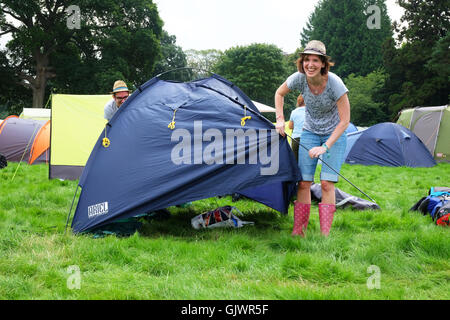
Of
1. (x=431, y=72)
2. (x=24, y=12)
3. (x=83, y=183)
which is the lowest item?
(x=83, y=183)

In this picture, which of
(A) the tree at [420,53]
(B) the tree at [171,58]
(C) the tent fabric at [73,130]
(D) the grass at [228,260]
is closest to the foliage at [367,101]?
(A) the tree at [420,53]

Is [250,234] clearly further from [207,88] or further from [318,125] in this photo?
[207,88]

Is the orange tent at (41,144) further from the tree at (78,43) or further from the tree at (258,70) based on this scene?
the tree at (258,70)

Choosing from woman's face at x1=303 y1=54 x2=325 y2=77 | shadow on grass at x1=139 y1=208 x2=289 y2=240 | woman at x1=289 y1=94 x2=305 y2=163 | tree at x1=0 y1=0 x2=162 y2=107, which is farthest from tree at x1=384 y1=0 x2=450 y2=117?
woman's face at x1=303 y1=54 x2=325 y2=77

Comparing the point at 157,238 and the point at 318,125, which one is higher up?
the point at 318,125

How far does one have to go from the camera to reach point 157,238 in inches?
134

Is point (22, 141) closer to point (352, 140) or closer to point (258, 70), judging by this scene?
point (352, 140)

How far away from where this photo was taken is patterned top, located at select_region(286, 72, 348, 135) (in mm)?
3234

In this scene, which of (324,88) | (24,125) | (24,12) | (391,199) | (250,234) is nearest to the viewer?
(324,88)

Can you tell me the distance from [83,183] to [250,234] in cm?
157

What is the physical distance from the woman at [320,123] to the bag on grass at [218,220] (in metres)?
0.63

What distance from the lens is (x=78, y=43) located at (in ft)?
75.8

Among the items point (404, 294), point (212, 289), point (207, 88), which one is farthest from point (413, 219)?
point (212, 289)

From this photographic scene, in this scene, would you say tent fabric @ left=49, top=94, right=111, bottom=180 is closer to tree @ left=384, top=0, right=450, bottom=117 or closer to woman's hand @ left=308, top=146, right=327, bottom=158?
woman's hand @ left=308, top=146, right=327, bottom=158
